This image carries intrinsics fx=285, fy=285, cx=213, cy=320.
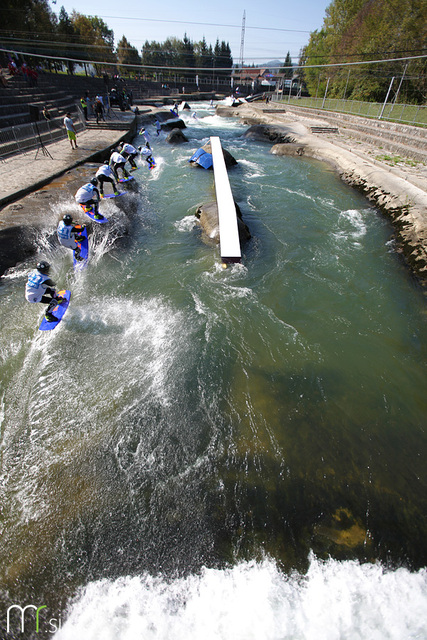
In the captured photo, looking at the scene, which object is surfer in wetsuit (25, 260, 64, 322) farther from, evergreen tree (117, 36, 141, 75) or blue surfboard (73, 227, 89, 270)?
evergreen tree (117, 36, 141, 75)

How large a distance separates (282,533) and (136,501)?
1.93 metres

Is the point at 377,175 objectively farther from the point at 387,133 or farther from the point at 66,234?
the point at 66,234

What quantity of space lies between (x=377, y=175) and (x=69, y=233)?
13600 mm

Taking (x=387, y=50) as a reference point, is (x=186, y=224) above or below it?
below

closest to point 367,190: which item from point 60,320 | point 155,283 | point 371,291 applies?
point 371,291

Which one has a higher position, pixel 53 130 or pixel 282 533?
pixel 53 130

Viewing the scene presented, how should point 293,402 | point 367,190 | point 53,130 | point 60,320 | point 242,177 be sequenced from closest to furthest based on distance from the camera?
point 293,402
point 60,320
point 367,190
point 242,177
point 53,130

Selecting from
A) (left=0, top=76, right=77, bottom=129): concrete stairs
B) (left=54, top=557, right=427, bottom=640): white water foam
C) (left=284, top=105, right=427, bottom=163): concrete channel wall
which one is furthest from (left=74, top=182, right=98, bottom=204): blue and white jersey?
(left=284, top=105, right=427, bottom=163): concrete channel wall

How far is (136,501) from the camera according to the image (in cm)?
380

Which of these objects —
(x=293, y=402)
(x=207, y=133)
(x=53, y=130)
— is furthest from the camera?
(x=207, y=133)

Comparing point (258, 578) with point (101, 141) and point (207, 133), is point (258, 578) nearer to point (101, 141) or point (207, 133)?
point (101, 141)

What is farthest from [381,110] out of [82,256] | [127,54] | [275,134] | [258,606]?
[127,54]

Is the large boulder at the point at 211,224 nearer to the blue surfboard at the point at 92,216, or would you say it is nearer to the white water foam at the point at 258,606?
the blue surfboard at the point at 92,216

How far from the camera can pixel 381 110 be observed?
2005 cm
